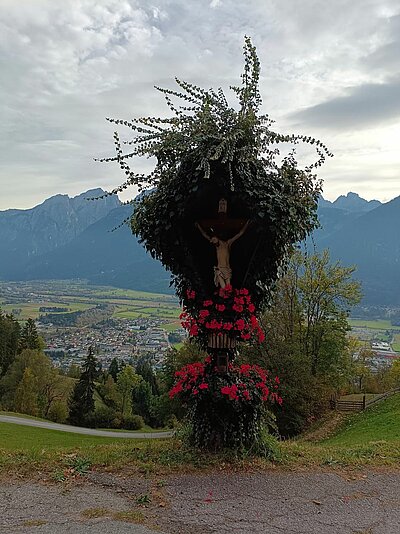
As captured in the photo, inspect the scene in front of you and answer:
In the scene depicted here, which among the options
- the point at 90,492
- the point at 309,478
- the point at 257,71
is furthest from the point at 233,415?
the point at 257,71

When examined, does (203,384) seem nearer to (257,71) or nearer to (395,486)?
(395,486)

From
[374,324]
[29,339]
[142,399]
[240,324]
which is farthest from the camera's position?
[374,324]

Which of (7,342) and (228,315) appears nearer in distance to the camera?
(228,315)

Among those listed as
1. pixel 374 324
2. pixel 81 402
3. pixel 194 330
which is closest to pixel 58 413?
pixel 81 402

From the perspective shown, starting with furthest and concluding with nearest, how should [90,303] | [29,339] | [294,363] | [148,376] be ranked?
[90,303]
[148,376]
[29,339]
[294,363]

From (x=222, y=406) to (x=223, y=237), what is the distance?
2.29 meters

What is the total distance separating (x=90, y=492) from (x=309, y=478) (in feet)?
8.46

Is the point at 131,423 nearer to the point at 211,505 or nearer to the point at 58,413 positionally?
A: the point at 58,413

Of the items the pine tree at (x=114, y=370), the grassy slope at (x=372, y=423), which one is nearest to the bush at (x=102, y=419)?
the pine tree at (x=114, y=370)

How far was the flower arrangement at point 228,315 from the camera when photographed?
646cm

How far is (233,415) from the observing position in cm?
627

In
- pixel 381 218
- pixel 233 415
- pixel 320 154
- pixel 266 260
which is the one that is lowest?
pixel 233 415

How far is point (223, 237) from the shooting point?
6.62 metres

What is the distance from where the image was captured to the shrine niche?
6.08 meters
